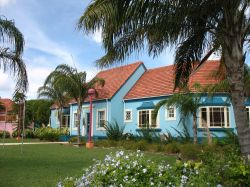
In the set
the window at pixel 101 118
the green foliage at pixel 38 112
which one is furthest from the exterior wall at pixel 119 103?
the green foliage at pixel 38 112

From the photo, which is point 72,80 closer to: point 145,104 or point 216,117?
point 145,104

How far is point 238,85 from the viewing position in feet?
24.1

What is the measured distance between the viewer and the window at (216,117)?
21.4 m

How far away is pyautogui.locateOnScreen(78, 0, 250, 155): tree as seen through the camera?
23.8ft

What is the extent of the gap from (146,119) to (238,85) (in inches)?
711

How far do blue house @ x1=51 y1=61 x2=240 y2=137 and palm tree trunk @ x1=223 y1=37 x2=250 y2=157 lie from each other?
1330 centimetres

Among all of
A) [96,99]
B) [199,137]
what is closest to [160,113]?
[199,137]

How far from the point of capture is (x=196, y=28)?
9.06 m

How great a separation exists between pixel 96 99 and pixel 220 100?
11273mm

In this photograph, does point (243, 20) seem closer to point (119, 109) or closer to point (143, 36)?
point (143, 36)

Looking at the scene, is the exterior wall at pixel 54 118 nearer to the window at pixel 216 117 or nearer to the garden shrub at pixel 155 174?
the window at pixel 216 117

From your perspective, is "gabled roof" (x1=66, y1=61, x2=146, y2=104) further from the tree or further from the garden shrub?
the garden shrub

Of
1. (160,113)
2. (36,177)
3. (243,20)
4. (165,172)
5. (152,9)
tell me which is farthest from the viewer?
(160,113)

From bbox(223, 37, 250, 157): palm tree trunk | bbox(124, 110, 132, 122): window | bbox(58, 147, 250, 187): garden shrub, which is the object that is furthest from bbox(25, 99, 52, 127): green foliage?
bbox(58, 147, 250, 187): garden shrub
